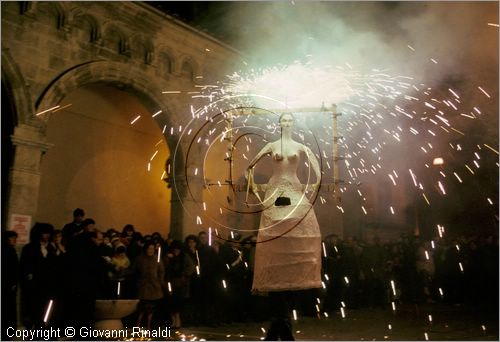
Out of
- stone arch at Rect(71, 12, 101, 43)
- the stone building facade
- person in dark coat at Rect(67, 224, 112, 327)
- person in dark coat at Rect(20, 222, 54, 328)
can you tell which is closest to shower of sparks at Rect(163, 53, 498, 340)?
the stone building facade

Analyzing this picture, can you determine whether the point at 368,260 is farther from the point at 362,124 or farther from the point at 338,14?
the point at 338,14

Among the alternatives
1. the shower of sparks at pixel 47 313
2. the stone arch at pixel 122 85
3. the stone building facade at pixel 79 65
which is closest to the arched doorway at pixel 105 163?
the stone arch at pixel 122 85

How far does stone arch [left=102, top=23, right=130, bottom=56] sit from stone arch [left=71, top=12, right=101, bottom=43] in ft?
0.59

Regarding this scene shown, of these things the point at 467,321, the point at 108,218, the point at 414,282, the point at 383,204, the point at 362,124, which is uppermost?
the point at 362,124

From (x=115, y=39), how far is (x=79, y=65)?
1201mm

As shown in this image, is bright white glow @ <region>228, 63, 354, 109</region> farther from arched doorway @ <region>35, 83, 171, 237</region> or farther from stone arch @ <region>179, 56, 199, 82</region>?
arched doorway @ <region>35, 83, 171, 237</region>

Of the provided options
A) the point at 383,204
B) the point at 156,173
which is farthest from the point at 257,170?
the point at 383,204

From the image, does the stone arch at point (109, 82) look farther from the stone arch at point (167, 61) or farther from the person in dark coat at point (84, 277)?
the person in dark coat at point (84, 277)

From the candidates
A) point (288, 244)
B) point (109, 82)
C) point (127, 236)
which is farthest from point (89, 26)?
point (288, 244)

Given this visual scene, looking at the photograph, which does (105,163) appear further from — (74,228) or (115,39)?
(74,228)

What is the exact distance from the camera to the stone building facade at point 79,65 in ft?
29.1

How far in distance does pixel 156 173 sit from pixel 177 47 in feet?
13.4

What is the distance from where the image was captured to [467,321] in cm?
940

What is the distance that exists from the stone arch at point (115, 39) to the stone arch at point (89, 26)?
18 cm
